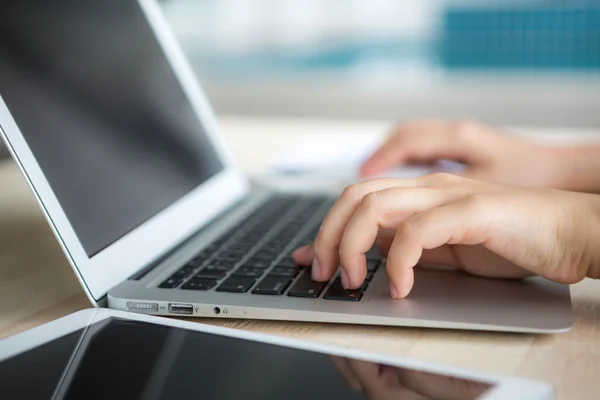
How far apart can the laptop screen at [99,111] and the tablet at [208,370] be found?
14cm

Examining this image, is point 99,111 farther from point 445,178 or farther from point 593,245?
point 593,245

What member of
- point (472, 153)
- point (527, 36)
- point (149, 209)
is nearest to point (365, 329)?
point (149, 209)

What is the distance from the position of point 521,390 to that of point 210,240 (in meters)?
0.44

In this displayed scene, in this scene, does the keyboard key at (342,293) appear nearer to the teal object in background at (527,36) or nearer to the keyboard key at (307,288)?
the keyboard key at (307,288)

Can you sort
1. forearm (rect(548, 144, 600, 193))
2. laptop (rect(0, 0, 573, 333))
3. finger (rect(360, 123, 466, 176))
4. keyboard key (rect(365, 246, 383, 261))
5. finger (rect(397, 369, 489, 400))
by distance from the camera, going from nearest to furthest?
finger (rect(397, 369, 489, 400))
laptop (rect(0, 0, 573, 333))
keyboard key (rect(365, 246, 383, 261))
forearm (rect(548, 144, 600, 193))
finger (rect(360, 123, 466, 176))

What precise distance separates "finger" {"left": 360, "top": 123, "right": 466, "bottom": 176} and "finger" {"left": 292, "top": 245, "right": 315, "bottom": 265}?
1.40 feet

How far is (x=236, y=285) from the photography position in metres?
0.64

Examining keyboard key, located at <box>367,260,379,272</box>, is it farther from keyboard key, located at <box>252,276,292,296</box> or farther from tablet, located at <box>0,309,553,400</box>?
tablet, located at <box>0,309,553,400</box>

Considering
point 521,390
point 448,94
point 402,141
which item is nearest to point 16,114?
point 521,390

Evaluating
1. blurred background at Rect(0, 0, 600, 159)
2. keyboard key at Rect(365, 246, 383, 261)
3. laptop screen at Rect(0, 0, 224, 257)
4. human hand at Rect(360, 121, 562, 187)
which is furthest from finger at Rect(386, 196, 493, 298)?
blurred background at Rect(0, 0, 600, 159)

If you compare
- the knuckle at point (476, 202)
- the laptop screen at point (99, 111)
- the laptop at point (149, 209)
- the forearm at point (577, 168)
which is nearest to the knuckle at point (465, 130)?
the forearm at point (577, 168)

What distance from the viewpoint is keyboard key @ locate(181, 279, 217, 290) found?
64 centimetres

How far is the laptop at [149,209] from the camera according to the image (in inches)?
23.9

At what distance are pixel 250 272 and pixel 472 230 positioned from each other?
20 cm
